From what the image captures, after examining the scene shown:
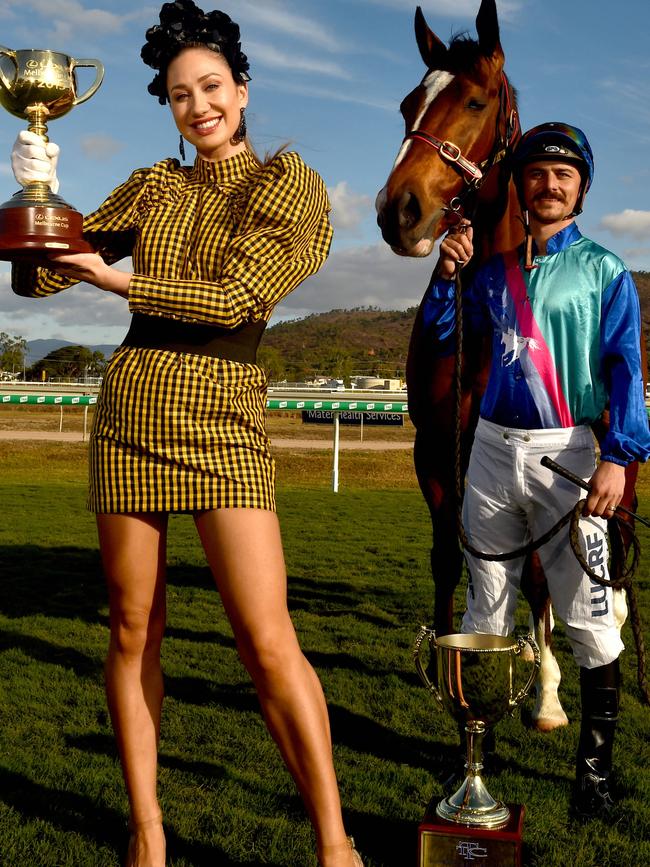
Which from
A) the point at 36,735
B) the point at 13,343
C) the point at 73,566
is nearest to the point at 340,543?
the point at 73,566

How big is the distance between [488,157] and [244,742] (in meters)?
2.35

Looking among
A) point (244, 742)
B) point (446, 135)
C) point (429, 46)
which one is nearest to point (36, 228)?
point (446, 135)

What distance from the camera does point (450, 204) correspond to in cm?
318

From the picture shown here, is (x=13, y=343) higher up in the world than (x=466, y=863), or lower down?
higher up

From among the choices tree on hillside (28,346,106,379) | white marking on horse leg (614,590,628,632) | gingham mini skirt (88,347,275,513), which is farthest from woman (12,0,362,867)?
tree on hillside (28,346,106,379)

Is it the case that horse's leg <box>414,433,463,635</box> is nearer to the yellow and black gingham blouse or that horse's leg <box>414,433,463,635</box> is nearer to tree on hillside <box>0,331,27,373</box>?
the yellow and black gingham blouse

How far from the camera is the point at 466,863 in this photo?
2.11 m

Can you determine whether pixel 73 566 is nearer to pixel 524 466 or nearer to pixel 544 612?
pixel 544 612

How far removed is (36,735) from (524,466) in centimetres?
206

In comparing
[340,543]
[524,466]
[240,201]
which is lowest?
[340,543]

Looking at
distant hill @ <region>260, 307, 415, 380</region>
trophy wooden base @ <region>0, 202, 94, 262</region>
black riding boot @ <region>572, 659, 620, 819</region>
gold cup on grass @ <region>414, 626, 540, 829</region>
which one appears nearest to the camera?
trophy wooden base @ <region>0, 202, 94, 262</region>

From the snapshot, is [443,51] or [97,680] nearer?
[443,51]

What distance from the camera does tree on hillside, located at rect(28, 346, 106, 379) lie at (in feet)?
204

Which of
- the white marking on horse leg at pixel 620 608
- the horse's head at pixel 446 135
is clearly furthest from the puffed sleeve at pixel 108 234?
the white marking on horse leg at pixel 620 608
